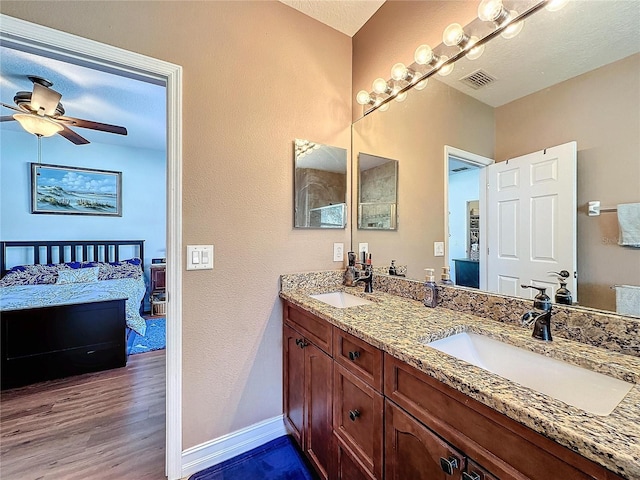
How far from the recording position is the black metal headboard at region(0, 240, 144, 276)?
3627 mm

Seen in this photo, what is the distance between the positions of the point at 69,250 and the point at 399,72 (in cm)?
492

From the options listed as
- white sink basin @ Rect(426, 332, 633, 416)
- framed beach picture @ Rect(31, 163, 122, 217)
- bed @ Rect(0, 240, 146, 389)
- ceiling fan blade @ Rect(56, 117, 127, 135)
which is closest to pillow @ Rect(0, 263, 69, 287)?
bed @ Rect(0, 240, 146, 389)

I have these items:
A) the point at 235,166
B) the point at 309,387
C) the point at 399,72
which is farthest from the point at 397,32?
the point at 309,387

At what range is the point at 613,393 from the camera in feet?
2.20

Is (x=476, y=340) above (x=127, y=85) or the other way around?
the other way around

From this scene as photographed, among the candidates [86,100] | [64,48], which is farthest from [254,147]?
[86,100]

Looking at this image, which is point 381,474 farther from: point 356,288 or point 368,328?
point 356,288

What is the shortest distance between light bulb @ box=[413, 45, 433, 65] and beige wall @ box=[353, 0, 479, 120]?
0.05 meters

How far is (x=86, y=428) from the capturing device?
1.72 meters

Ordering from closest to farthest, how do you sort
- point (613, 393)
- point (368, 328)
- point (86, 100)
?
point (613, 393), point (368, 328), point (86, 100)

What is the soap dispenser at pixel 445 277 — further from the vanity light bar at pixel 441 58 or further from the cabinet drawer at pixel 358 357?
the vanity light bar at pixel 441 58

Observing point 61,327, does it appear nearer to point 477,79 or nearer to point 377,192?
point 377,192

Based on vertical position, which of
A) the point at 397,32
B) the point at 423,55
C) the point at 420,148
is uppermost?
the point at 397,32

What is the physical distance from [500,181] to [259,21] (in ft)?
5.19
